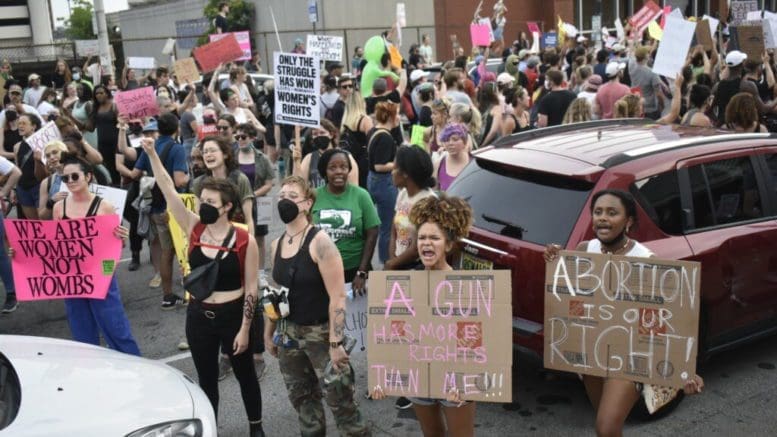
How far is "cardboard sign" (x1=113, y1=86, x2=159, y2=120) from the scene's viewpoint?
9914 millimetres

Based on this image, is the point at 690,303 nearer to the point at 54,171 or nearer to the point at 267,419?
the point at 267,419

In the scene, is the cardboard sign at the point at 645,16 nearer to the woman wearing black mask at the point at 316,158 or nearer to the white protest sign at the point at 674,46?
the white protest sign at the point at 674,46

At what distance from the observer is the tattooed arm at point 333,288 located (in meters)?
4.35

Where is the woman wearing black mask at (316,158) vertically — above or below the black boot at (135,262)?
above

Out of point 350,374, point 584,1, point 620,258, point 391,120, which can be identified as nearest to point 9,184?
point 391,120

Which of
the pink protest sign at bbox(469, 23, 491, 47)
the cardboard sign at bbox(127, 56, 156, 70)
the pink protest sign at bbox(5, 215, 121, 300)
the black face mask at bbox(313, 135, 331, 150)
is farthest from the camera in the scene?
the pink protest sign at bbox(469, 23, 491, 47)

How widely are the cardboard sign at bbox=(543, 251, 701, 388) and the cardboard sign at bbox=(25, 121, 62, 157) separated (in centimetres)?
625

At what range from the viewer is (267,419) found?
17.9 ft

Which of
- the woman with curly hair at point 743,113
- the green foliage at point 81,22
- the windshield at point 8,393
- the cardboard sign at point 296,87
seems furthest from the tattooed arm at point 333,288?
the green foliage at point 81,22

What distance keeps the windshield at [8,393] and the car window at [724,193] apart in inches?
163

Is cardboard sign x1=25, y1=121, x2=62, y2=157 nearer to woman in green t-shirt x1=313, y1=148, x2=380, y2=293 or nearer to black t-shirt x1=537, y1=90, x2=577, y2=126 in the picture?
woman in green t-shirt x1=313, y1=148, x2=380, y2=293

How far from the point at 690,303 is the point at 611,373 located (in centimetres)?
51

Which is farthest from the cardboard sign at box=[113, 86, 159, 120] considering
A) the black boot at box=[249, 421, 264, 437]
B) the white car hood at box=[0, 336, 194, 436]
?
the black boot at box=[249, 421, 264, 437]

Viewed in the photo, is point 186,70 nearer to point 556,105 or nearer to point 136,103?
point 136,103
